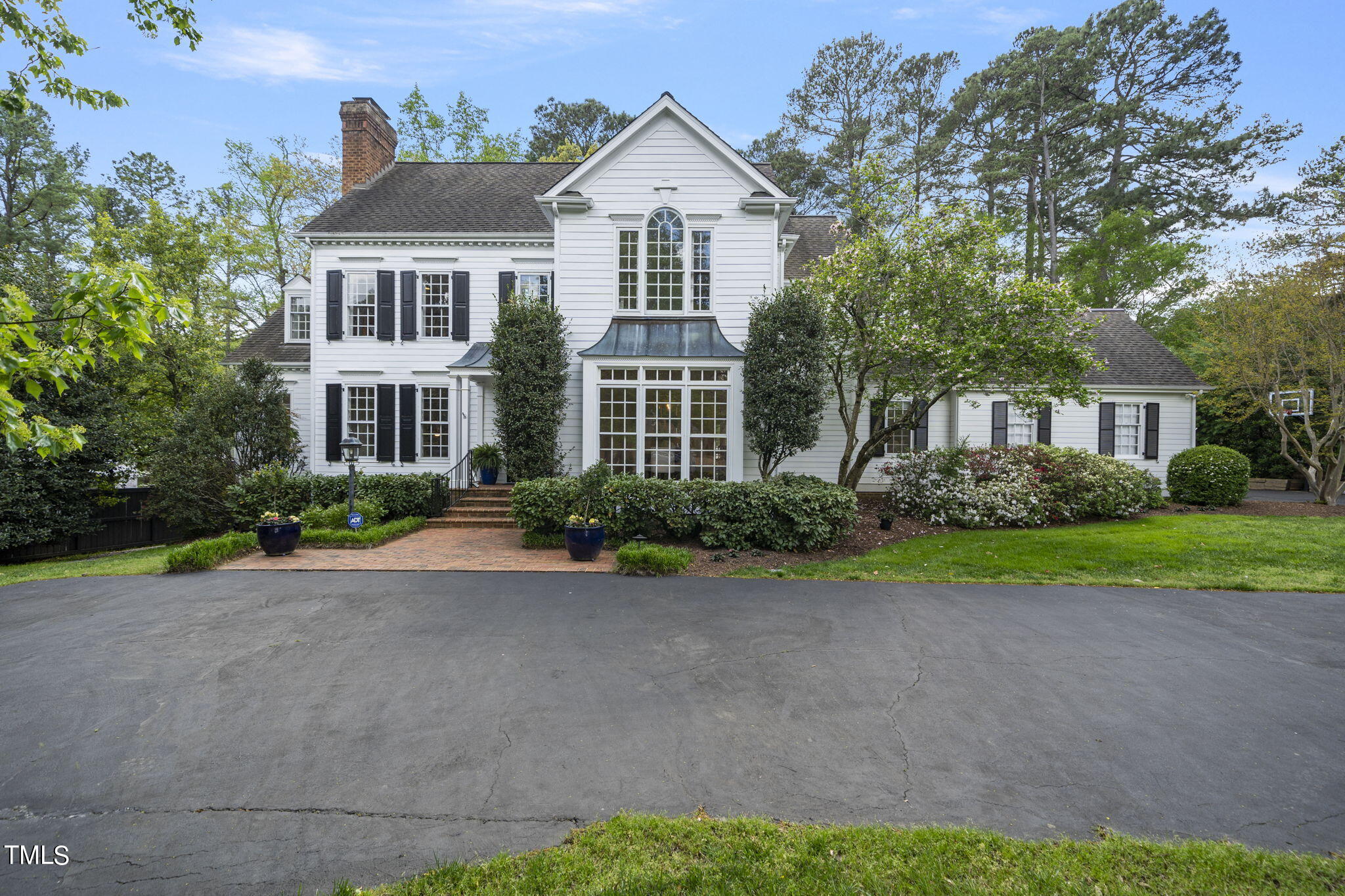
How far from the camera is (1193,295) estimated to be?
24.8 meters

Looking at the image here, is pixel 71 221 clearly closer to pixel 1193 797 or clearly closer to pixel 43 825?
pixel 43 825

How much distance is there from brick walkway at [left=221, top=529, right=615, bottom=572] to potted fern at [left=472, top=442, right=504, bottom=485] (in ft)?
10.5

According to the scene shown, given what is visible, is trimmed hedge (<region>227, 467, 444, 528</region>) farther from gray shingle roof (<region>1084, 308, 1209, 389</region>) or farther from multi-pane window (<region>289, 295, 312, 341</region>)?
gray shingle roof (<region>1084, 308, 1209, 389</region>)

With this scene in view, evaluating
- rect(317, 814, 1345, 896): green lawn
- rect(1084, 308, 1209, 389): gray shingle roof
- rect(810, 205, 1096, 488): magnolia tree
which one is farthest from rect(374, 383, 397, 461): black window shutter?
rect(1084, 308, 1209, 389): gray shingle roof

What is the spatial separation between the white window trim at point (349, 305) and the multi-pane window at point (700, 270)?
8.33 metres

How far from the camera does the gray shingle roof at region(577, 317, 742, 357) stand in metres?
12.1

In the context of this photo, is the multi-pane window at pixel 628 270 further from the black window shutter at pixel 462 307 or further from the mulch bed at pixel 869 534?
the mulch bed at pixel 869 534

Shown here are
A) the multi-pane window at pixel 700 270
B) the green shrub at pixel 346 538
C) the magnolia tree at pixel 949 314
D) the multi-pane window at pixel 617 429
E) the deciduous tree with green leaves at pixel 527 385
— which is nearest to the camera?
the green shrub at pixel 346 538

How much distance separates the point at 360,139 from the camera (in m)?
17.5

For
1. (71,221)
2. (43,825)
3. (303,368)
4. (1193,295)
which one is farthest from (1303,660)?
(71,221)

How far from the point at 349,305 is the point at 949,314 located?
14.7 meters

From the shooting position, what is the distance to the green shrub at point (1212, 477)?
15445mm

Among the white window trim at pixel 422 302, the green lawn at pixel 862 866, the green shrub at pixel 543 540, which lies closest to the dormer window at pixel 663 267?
the white window trim at pixel 422 302

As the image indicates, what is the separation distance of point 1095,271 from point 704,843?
31.9 meters
